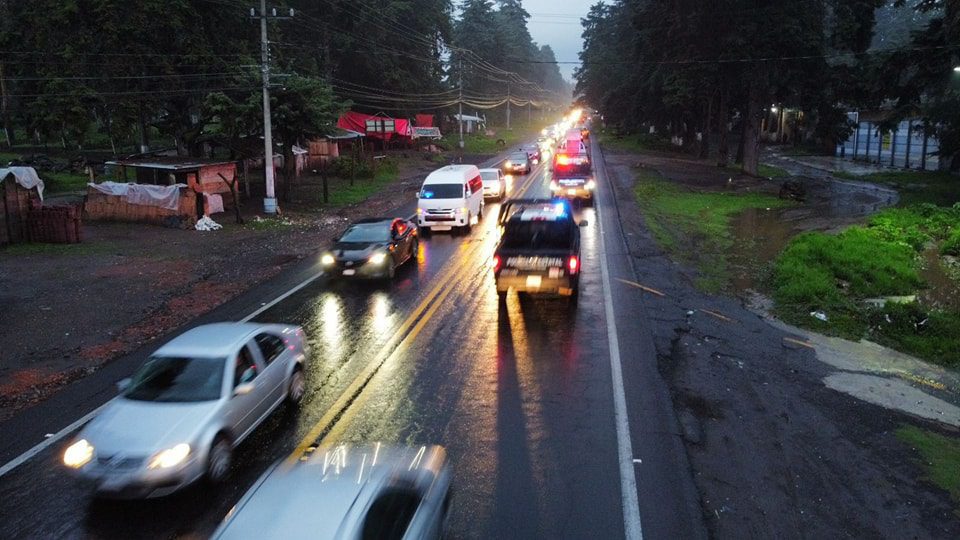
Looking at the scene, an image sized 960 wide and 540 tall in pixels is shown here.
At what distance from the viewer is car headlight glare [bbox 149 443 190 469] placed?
23.6 feet

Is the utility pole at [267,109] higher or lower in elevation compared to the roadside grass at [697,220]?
higher

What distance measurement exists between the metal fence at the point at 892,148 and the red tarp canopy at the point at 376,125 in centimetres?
3827

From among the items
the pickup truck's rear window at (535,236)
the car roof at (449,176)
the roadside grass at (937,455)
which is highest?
the car roof at (449,176)

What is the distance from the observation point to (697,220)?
91.4 ft

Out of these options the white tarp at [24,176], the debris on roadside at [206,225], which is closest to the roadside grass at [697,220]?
the debris on roadside at [206,225]

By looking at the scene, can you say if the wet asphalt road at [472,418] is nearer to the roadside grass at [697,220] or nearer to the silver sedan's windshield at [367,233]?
the silver sedan's windshield at [367,233]

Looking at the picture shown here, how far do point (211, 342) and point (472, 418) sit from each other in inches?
142

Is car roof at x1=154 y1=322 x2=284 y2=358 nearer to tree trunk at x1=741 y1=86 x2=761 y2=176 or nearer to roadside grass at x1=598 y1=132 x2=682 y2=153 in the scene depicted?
tree trunk at x1=741 y1=86 x2=761 y2=176

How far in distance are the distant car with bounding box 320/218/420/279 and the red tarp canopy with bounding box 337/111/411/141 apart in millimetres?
44381

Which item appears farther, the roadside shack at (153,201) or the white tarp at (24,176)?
the roadside shack at (153,201)

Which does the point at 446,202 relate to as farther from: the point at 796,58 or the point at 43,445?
the point at 796,58

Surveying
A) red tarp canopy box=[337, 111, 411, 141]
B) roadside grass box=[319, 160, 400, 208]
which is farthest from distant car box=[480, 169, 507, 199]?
red tarp canopy box=[337, 111, 411, 141]

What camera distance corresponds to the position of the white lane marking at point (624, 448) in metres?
6.88

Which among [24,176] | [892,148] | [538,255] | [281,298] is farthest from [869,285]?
[892,148]
